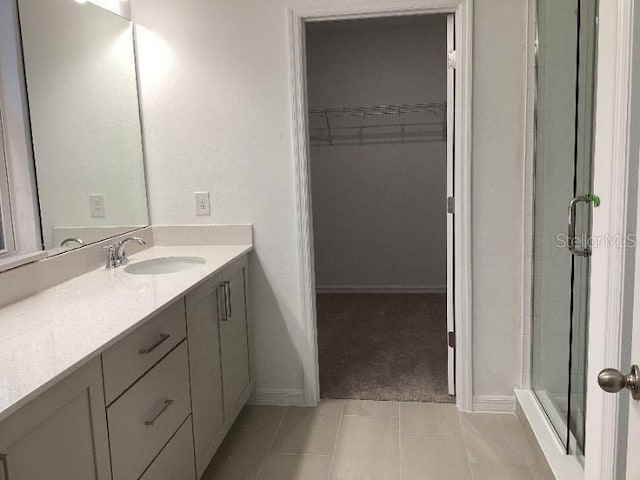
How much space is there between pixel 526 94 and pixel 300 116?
1.04 metres

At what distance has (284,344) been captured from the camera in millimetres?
2920

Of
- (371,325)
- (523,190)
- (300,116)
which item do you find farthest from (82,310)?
(371,325)

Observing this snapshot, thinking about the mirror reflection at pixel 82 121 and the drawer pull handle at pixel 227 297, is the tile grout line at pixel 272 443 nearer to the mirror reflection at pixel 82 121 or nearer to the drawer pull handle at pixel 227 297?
the drawer pull handle at pixel 227 297

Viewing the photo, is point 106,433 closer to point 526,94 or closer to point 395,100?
point 526,94

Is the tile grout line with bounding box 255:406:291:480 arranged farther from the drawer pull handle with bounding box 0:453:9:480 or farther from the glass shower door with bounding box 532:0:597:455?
the drawer pull handle with bounding box 0:453:9:480

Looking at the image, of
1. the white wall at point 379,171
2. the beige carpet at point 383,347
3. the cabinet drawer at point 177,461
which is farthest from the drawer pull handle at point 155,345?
the white wall at point 379,171

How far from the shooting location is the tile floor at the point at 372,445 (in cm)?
231

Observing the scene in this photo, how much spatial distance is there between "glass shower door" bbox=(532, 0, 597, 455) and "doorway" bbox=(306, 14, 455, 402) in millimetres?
1737

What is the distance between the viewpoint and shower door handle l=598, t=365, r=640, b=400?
903mm

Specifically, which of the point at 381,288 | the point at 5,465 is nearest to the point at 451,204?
the point at 5,465

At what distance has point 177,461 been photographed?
191 centimetres

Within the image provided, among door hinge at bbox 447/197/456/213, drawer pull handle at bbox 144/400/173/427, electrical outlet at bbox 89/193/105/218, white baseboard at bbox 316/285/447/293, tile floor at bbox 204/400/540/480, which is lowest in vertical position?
tile floor at bbox 204/400/540/480

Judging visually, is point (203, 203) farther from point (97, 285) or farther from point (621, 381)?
point (621, 381)

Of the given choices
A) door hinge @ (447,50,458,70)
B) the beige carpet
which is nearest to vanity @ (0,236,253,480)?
the beige carpet
